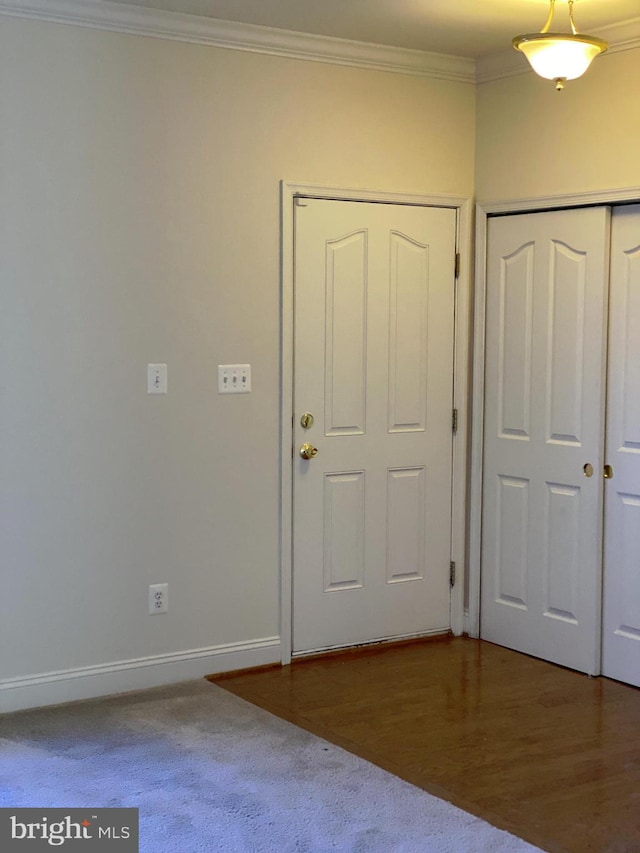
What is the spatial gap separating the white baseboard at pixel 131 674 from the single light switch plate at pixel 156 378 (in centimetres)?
105

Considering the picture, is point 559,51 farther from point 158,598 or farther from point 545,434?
point 158,598

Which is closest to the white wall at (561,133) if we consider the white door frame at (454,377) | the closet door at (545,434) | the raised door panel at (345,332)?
the closet door at (545,434)

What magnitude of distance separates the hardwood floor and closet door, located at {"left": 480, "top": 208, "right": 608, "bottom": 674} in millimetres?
208

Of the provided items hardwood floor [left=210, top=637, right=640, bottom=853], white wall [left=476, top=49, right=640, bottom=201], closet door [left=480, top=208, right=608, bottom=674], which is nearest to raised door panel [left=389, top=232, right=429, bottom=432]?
closet door [left=480, top=208, right=608, bottom=674]

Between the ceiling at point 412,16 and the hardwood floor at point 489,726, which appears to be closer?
the hardwood floor at point 489,726

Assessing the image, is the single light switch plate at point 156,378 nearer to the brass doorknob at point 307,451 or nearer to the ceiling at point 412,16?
the brass doorknob at point 307,451

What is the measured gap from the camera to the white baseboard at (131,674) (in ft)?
12.6

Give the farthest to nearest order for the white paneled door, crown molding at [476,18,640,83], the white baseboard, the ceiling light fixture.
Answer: the white paneled door, crown molding at [476,18,640,83], the white baseboard, the ceiling light fixture

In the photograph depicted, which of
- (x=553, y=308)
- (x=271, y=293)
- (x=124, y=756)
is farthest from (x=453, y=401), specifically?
(x=124, y=756)

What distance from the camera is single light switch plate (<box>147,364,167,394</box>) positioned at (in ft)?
13.2

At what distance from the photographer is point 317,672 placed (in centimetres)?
432

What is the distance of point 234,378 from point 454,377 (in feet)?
3.59

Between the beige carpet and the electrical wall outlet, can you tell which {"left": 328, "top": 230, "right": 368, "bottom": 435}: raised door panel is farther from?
the beige carpet

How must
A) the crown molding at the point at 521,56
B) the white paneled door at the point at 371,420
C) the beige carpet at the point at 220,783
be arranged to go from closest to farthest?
the beige carpet at the point at 220,783 → the crown molding at the point at 521,56 → the white paneled door at the point at 371,420
